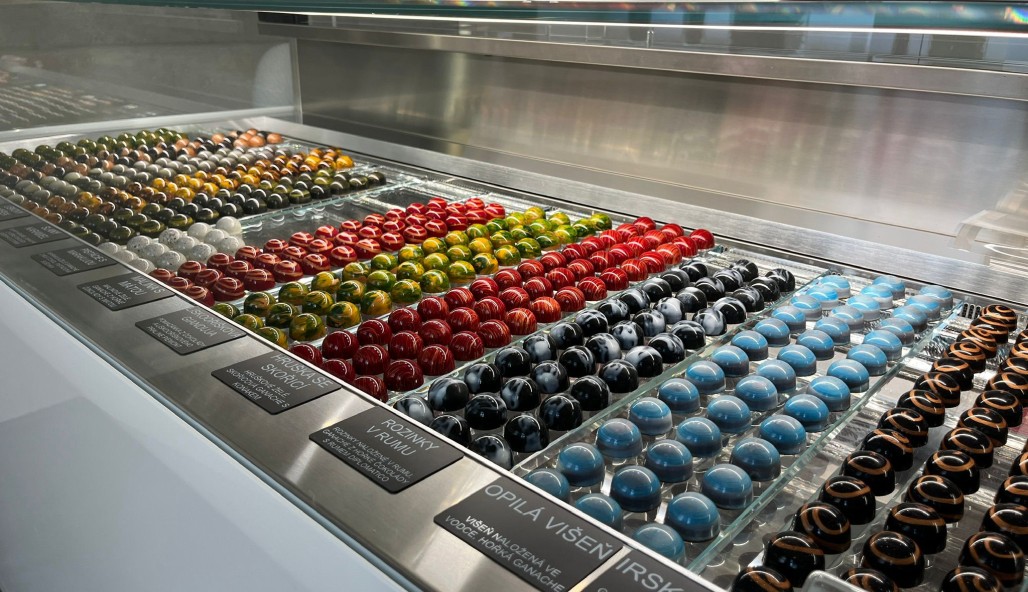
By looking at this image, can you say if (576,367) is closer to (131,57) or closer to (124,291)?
(124,291)

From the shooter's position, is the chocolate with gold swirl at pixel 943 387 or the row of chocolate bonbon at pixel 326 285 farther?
the row of chocolate bonbon at pixel 326 285

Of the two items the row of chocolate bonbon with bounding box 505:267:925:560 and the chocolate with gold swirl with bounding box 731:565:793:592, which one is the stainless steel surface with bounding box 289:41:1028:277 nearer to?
the row of chocolate bonbon with bounding box 505:267:925:560

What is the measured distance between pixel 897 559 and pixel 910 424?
1.01 ft

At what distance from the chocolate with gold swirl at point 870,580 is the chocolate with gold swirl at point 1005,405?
426 mm

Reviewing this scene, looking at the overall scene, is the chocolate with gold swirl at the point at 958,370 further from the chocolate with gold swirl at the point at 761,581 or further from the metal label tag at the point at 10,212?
the metal label tag at the point at 10,212

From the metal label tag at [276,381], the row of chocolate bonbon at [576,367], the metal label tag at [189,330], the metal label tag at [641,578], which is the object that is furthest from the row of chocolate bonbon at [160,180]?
the metal label tag at [641,578]

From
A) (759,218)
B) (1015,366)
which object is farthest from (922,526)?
(759,218)

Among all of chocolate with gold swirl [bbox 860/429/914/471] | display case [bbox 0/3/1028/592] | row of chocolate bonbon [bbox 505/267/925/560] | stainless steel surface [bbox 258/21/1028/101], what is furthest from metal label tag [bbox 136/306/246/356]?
chocolate with gold swirl [bbox 860/429/914/471]

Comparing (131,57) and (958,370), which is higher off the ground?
(131,57)

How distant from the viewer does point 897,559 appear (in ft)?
2.47

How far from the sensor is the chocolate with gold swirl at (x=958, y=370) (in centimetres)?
113

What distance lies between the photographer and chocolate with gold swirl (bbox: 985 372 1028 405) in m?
1.08

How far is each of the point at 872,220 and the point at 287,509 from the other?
5.20ft

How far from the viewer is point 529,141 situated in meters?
2.54
